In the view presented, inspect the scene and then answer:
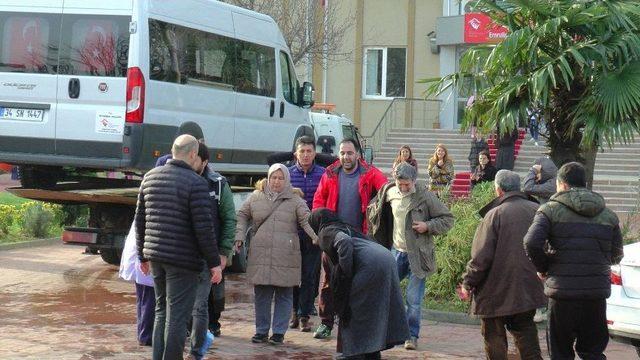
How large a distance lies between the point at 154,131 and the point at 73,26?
156 cm

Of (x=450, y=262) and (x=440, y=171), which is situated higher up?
(x=440, y=171)

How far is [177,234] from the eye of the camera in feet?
26.7

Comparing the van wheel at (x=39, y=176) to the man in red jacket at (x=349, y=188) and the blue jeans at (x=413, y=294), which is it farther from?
the blue jeans at (x=413, y=294)

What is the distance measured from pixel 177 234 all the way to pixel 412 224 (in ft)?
9.32

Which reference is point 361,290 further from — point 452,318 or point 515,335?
point 452,318

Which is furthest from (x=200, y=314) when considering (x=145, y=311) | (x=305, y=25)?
(x=305, y=25)

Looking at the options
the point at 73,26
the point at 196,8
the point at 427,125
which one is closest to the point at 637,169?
the point at 427,125

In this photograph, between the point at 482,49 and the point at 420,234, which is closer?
the point at 420,234

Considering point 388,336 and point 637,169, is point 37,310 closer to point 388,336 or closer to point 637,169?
point 388,336

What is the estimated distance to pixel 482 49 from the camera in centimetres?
1330

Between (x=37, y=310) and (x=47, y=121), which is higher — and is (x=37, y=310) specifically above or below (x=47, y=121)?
below

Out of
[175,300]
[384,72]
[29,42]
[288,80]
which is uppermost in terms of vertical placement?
[384,72]

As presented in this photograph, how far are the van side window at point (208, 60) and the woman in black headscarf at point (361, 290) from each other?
225 inches

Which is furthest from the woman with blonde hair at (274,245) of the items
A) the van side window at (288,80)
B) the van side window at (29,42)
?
the van side window at (288,80)
